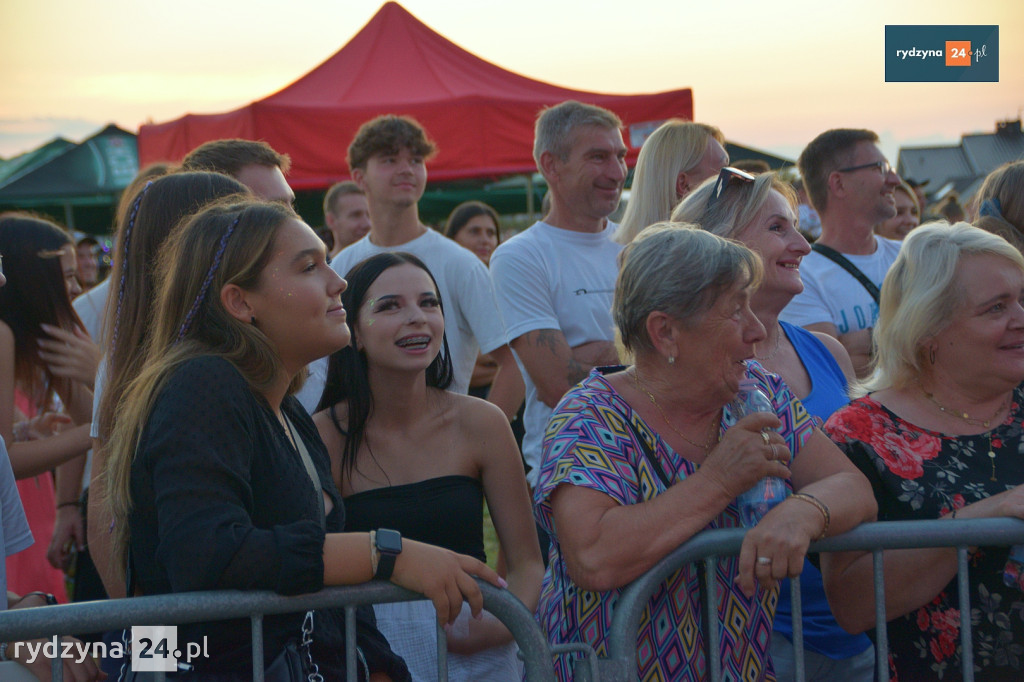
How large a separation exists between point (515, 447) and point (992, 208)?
6.72ft

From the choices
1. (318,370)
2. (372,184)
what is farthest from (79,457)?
(372,184)

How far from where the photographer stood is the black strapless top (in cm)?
256

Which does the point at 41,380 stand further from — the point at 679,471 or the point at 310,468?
the point at 679,471

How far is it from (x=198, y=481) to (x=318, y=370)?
1.75m

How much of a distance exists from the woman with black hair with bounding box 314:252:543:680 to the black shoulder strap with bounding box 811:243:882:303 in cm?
213

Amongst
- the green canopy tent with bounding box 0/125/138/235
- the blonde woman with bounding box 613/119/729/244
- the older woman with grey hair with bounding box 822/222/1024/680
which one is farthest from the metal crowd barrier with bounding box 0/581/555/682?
the green canopy tent with bounding box 0/125/138/235

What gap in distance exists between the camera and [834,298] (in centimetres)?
400

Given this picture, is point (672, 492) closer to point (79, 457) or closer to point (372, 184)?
point (79, 457)

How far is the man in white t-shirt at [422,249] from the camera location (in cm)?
390

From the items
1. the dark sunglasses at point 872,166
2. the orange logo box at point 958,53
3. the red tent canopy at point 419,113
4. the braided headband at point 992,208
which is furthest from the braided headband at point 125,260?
the red tent canopy at point 419,113

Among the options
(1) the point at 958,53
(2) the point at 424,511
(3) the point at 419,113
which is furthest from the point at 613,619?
(3) the point at 419,113

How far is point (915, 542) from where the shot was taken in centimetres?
199

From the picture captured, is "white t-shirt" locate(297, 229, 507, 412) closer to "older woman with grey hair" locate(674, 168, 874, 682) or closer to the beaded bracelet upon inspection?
"older woman with grey hair" locate(674, 168, 874, 682)

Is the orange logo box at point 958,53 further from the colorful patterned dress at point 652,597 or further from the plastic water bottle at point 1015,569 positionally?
the colorful patterned dress at point 652,597
